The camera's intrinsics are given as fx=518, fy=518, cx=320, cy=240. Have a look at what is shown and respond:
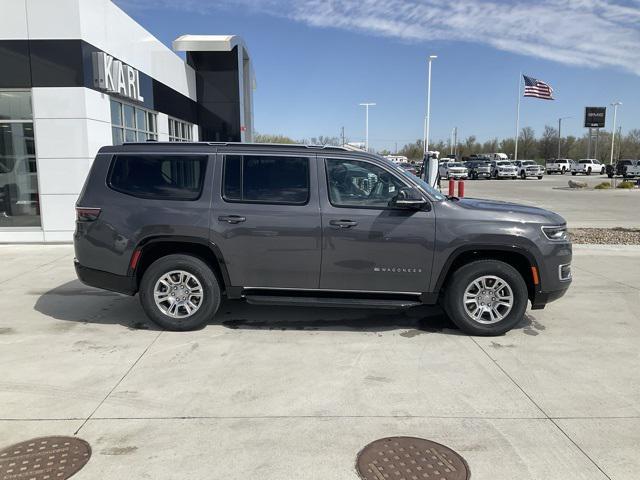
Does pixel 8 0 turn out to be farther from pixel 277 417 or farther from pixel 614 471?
pixel 614 471

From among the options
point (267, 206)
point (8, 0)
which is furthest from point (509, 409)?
point (8, 0)

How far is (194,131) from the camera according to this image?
20188 millimetres

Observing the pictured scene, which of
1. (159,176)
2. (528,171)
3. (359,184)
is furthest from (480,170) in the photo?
(159,176)

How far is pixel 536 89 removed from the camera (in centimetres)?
4372

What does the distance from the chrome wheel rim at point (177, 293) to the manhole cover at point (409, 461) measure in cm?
282

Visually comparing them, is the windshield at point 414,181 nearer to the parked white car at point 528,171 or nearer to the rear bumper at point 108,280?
the rear bumper at point 108,280

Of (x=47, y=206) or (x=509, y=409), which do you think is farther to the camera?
(x=47, y=206)

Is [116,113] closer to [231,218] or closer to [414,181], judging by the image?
[231,218]

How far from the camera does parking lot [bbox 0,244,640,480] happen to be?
3242 millimetres

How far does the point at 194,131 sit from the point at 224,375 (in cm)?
1713

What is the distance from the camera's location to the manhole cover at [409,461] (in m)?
3.05

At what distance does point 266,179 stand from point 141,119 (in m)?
10.0

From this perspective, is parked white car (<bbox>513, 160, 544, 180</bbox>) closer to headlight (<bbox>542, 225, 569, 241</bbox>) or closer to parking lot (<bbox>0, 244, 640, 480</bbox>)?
parking lot (<bbox>0, 244, 640, 480</bbox>)

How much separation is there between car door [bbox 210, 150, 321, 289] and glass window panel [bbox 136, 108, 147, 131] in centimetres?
940
